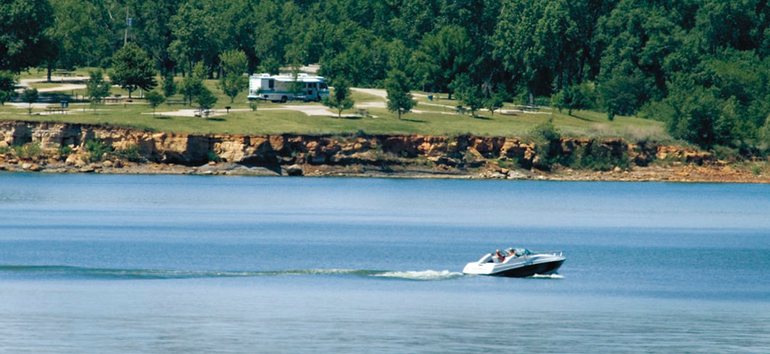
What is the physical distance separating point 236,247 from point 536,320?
963 inches

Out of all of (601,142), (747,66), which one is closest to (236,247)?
(601,142)

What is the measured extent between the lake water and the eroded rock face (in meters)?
17.6

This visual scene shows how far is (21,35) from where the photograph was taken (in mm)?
138125

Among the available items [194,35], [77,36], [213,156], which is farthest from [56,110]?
Result: [194,35]

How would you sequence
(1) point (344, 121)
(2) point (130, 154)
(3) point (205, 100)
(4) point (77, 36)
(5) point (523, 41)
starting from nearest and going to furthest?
(2) point (130, 154) < (3) point (205, 100) < (1) point (344, 121) < (5) point (523, 41) < (4) point (77, 36)

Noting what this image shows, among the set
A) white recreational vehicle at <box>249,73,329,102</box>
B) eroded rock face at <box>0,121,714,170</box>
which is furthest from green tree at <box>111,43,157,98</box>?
eroded rock face at <box>0,121,714,170</box>

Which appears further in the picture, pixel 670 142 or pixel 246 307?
pixel 670 142

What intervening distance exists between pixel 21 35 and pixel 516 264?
9798cm

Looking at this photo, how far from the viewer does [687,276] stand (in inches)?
2224

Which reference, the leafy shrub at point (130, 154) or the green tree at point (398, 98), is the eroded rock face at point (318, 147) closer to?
the leafy shrub at point (130, 154)

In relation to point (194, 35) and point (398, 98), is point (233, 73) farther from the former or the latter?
point (398, 98)

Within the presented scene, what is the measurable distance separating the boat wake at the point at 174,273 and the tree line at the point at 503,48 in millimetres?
84225

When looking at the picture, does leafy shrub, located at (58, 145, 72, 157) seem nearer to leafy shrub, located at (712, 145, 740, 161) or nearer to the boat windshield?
leafy shrub, located at (712, 145, 740, 161)

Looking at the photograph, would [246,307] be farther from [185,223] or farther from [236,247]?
[185,223]
